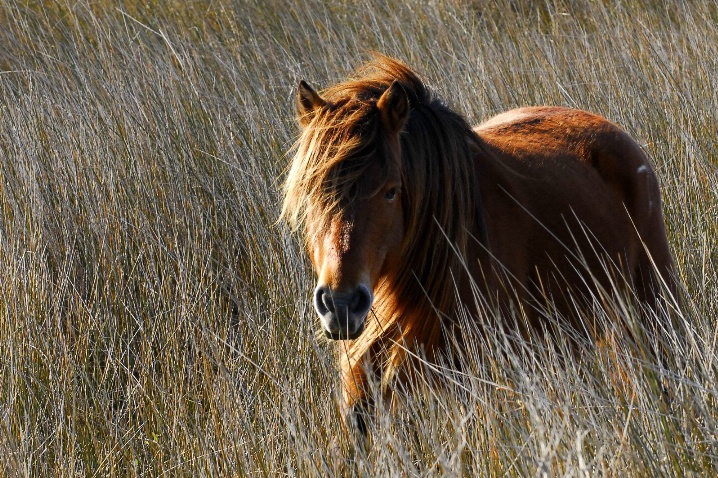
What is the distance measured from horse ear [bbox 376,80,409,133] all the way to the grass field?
686 mm

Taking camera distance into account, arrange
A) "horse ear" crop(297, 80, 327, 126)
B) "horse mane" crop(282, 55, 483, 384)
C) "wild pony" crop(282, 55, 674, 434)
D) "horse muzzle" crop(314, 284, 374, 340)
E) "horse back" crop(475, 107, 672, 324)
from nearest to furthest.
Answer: "horse muzzle" crop(314, 284, 374, 340) < "wild pony" crop(282, 55, 674, 434) < "horse mane" crop(282, 55, 483, 384) < "horse ear" crop(297, 80, 327, 126) < "horse back" crop(475, 107, 672, 324)

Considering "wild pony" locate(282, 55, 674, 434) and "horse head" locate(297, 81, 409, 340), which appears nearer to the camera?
"horse head" locate(297, 81, 409, 340)

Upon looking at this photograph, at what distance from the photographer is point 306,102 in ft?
8.30

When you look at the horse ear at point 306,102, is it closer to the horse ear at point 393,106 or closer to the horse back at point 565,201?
the horse ear at point 393,106

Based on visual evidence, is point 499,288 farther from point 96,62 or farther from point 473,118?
point 96,62

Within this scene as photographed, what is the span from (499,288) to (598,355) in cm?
62

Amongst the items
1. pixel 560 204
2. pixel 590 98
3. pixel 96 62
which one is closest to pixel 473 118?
pixel 590 98

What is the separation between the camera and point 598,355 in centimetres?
200

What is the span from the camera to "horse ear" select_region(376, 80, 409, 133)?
240cm

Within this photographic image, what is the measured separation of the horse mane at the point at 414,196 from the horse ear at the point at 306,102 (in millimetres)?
41

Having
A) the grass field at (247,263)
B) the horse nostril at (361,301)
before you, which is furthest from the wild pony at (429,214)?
the grass field at (247,263)

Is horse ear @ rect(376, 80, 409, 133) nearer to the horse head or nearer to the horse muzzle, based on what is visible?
the horse head

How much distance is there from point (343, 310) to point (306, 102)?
782 millimetres

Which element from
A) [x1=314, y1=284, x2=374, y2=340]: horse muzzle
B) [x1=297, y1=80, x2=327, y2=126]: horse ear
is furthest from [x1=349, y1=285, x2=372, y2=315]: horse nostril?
[x1=297, y1=80, x2=327, y2=126]: horse ear
